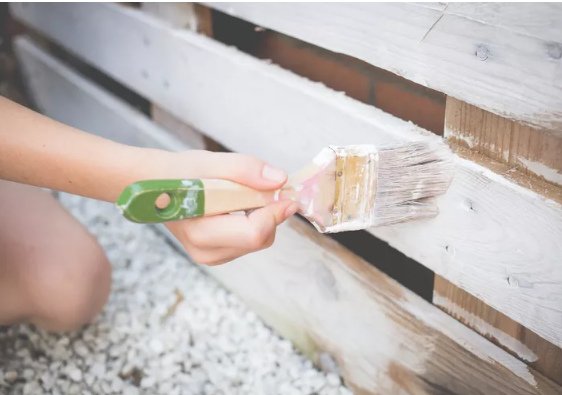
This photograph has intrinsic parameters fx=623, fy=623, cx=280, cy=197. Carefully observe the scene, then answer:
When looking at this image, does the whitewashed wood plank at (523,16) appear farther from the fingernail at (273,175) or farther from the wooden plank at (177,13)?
the wooden plank at (177,13)

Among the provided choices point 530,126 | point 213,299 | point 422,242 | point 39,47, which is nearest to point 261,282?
point 213,299

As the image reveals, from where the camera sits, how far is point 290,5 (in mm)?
1056

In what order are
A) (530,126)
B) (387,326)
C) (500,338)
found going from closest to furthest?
1. (530,126)
2. (500,338)
3. (387,326)

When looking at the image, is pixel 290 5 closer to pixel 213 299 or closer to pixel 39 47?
pixel 213 299

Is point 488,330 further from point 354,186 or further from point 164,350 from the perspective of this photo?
point 164,350

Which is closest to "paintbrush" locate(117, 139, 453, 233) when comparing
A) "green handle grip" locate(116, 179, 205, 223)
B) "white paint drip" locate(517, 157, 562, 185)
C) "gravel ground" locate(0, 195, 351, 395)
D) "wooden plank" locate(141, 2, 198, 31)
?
"green handle grip" locate(116, 179, 205, 223)

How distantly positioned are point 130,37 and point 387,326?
962mm

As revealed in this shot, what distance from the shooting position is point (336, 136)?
1.04m

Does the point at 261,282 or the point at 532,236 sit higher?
the point at 532,236

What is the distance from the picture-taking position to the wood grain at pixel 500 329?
917mm

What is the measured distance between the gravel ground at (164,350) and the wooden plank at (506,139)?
0.63m

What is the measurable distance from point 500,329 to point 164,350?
2.45 feet

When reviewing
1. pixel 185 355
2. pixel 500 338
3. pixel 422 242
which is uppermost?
pixel 422 242

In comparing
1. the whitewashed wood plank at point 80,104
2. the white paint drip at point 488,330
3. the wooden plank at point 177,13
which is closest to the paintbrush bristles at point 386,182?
the white paint drip at point 488,330
